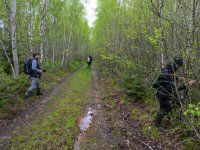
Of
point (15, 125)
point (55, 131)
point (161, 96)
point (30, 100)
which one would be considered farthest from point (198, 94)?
point (30, 100)

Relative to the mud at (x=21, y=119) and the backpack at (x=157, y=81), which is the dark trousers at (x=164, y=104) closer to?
the backpack at (x=157, y=81)

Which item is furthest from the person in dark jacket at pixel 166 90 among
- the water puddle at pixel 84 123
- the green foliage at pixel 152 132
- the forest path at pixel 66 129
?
the water puddle at pixel 84 123

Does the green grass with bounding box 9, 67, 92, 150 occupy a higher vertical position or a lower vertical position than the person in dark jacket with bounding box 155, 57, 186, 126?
lower

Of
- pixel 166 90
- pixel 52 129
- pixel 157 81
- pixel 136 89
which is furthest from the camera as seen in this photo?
pixel 136 89

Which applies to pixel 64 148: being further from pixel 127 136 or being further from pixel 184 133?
pixel 184 133

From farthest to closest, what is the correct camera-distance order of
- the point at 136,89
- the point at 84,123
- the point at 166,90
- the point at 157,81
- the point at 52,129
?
the point at 136,89 → the point at 84,123 → the point at 52,129 → the point at 157,81 → the point at 166,90

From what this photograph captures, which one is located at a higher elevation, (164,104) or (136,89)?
(164,104)

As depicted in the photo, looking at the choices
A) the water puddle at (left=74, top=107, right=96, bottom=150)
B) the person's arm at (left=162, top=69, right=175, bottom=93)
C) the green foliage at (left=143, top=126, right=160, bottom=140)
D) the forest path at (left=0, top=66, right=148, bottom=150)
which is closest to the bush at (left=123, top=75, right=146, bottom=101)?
the forest path at (left=0, top=66, right=148, bottom=150)

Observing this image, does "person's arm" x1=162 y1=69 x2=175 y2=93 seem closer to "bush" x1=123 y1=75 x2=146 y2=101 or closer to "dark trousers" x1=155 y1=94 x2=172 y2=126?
"dark trousers" x1=155 y1=94 x2=172 y2=126

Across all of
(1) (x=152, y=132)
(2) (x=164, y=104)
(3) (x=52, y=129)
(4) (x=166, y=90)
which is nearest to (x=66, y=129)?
(3) (x=52, y=129)

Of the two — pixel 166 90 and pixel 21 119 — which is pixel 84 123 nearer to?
pixel 21 119

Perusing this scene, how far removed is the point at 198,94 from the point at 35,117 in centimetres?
549

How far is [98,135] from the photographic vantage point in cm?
616

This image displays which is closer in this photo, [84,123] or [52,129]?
[52,129]
